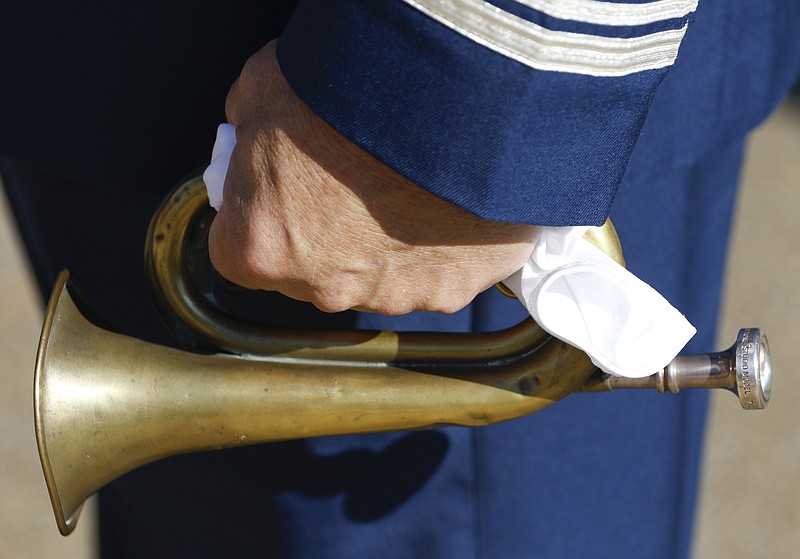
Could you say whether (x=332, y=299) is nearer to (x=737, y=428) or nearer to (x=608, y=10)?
(x=608, y=10)

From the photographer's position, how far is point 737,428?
219cm

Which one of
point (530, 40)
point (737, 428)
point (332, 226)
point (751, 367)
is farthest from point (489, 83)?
point (737, 428)

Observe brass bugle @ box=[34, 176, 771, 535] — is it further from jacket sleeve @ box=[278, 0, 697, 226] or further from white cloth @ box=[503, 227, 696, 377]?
jacket sleeve @ box=[278, 0, 697, 226]

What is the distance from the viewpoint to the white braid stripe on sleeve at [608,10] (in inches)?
23.8

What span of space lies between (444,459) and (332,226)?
0.45 metres

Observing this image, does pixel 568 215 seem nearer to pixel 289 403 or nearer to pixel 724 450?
pixel 289 403

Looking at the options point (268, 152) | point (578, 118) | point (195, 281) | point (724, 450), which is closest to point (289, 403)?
point (195, 281)

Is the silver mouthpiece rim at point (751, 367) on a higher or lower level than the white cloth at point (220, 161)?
lower

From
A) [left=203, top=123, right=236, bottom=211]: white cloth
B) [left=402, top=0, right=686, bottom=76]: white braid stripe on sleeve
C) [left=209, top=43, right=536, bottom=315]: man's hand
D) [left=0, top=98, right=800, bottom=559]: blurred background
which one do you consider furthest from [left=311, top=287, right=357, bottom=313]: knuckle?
[left=0, top=98, right=800, bottom=559]: blurred background

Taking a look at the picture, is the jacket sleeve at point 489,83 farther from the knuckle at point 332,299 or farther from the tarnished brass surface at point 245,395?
the tarnished brass surface at point 245,395

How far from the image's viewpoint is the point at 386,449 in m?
1.04

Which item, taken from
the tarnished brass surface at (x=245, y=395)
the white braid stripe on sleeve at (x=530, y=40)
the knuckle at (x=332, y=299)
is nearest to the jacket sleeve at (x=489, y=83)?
the white braid stripe on sleeve at (x=530, y=40)

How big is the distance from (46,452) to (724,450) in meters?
1.67

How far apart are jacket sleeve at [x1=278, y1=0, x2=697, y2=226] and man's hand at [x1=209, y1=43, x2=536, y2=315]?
29 mm
